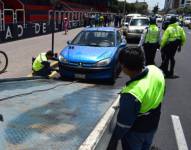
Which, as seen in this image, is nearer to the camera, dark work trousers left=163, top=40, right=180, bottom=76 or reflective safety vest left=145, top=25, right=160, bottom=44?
dark work trousers left=163, top=40, right=180, bottom=76

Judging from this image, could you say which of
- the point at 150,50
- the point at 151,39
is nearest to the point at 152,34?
the point at 151,39

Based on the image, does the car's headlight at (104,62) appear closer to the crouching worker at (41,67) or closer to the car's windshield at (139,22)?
the crouching worker at (41,67)

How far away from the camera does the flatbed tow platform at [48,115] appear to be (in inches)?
122

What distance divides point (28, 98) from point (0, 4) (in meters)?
18.9

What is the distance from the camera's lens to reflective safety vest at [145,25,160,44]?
11.2 metres

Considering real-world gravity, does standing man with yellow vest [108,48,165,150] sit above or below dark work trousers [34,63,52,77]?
above

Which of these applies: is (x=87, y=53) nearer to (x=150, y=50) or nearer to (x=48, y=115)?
(x=150, y=50)

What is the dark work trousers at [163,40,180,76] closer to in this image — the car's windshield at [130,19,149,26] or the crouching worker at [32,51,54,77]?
the crouching worker at [32,51,54,77]

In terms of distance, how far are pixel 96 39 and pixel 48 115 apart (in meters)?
6.73

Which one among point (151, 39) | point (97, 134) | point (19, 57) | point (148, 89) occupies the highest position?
point (148, 89)

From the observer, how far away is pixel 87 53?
9266mm

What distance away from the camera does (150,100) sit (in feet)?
9.43

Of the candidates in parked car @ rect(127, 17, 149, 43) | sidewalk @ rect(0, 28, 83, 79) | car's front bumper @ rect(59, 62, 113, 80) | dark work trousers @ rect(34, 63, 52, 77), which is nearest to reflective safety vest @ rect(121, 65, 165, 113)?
car's front bumper @ rect(59, 62, 113, 80)

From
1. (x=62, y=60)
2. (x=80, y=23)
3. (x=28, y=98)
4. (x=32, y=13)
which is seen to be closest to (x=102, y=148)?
(x=28, y=98)
